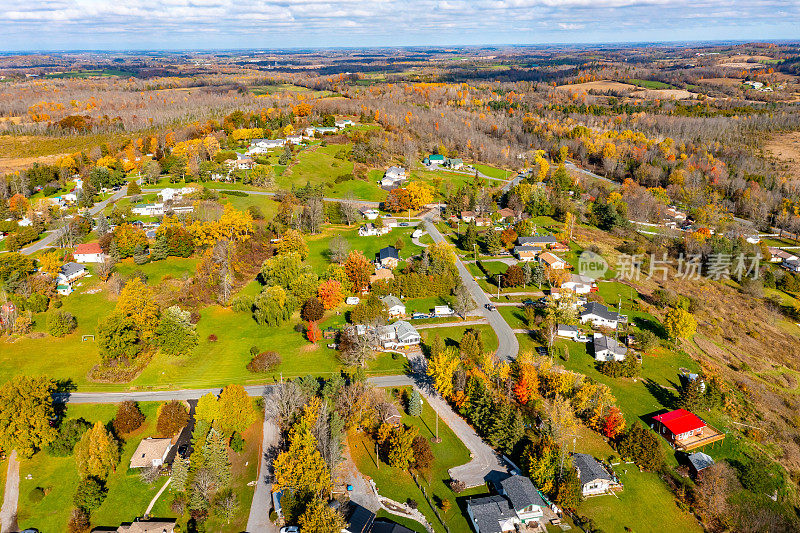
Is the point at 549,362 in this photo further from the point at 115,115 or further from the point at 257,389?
the point at 115,115

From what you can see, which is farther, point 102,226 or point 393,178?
point 393,178

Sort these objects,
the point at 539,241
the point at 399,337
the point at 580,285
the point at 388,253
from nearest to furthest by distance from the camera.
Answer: the point at 399,337 → the point at 580,285 → the point at 388,253 → the point at 539,241

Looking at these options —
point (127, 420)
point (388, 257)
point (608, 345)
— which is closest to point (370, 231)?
point (388, 257)

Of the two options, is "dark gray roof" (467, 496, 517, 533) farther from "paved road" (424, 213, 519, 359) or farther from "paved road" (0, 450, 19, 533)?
"paved road" (0, 450, 19, 533)

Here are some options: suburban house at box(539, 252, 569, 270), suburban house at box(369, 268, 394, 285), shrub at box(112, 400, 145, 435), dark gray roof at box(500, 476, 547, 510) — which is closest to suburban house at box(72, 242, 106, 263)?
shrub at box(112, 400, 145, 435)

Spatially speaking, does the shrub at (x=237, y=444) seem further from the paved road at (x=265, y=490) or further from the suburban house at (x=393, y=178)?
the suburban house at (x=393, y=178)

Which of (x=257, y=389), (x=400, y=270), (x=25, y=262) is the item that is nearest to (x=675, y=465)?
(x=257, y=389)

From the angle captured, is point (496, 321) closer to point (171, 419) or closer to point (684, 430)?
point (684, 430)
